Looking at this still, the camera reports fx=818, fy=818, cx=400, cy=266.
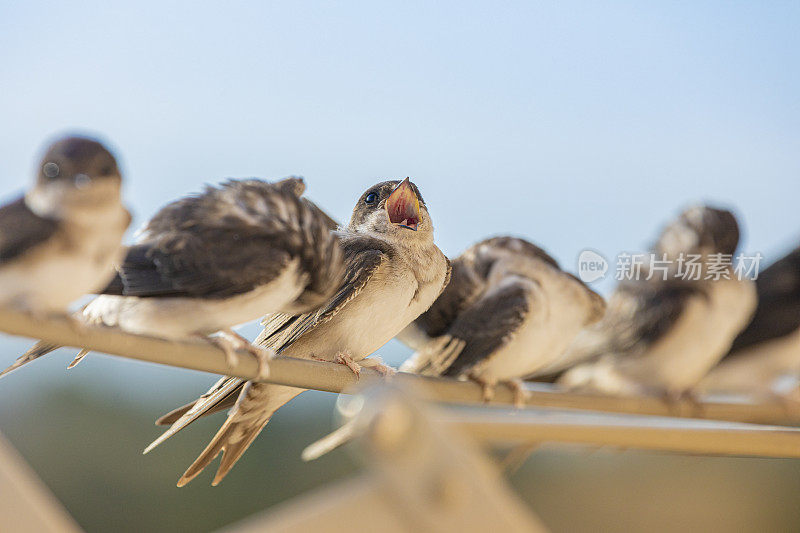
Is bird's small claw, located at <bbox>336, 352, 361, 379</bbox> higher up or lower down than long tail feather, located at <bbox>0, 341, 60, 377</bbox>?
lower down

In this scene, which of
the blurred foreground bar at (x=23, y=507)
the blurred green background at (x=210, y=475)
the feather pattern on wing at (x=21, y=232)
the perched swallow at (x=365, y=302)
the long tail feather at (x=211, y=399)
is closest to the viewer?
the blurred foreground bar at (x=23, y=507)

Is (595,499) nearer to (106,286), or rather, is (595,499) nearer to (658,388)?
(658,388)

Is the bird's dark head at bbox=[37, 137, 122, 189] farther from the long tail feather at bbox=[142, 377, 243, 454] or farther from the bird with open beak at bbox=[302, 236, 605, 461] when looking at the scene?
the bird with open beak at bbox=[302, 236, 605, 461]

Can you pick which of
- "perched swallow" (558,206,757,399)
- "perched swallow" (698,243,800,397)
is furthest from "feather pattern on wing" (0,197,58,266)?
"perched swallow" (698,243,800,397)

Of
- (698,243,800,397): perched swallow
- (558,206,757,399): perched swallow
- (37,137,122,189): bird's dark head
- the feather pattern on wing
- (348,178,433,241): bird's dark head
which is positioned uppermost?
(37,137,122,189): bird's dark head

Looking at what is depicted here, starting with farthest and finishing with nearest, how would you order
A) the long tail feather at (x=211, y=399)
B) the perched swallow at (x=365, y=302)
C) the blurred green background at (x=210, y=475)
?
the blurred green background at (x=210, y=475) < the perched swallow at (x=365, y=302) < the long tail feather at (x=211, y=399)

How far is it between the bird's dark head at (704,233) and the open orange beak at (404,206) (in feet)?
1.54

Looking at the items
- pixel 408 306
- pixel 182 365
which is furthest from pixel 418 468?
pixel 408 306

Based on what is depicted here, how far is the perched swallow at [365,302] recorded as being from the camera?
1171 millimetres

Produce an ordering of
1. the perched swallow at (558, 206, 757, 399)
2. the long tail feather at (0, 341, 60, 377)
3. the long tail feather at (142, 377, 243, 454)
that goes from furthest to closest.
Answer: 1. the perched swallow at (558, 206, 757, 399)
2. the long tail feather at (142, 377, 243, 454)
3. the long tail feather at (0, 341, 60, 377)

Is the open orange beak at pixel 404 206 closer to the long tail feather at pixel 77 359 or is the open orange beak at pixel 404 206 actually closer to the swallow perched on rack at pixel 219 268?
the swallow perched on rack at pixel 219 268

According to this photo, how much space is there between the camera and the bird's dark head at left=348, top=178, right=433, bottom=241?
1.21m

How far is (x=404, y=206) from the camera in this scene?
121cm

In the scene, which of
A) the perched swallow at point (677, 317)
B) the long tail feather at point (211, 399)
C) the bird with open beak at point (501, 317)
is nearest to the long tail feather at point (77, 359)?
the long tail feather at point (211, 399)
